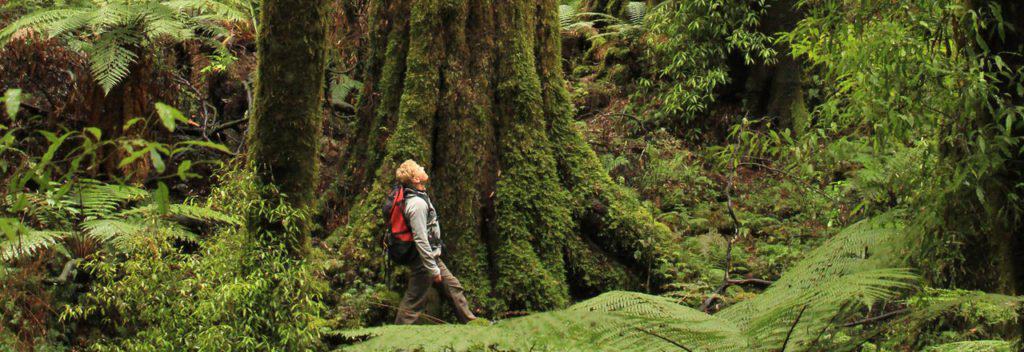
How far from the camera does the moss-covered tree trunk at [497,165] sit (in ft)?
22.4

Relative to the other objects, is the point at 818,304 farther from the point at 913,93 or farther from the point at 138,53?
the point at 138,53

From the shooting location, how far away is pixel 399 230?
6199 mm

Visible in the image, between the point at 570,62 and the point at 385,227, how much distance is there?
24.6 feet

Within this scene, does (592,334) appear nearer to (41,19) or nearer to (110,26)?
(41,19)

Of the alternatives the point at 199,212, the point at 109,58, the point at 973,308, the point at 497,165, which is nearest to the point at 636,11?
the point at 497,165

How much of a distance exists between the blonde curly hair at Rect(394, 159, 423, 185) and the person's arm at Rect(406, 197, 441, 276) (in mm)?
167

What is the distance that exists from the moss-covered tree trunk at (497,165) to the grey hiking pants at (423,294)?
1.15ft

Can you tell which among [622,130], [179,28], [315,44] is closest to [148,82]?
[179,28]

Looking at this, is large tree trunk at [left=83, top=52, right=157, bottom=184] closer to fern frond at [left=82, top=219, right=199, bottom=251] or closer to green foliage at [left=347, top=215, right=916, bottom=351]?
fern frond at [left=82, top=219, right=199, bottom=251]

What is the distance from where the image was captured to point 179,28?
7.29 meters

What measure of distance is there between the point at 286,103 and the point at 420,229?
5.95 ft

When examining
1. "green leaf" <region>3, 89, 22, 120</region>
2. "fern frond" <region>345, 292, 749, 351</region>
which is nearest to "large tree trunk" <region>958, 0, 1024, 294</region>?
"fern frond" <region>345, 292, 749, 351</region>

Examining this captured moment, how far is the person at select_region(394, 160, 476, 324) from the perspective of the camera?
6137 mm

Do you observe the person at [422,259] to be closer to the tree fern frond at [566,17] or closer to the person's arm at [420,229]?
the person's arm at [420,229]
